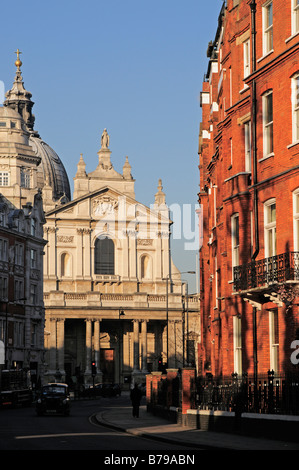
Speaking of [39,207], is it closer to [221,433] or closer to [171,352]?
[171,352]

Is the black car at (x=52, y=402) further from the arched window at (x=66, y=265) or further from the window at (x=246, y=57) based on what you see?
the arched window at (x=66, y=265)

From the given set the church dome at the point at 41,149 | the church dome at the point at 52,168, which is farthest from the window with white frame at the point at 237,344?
the church dome at the point at 52,168

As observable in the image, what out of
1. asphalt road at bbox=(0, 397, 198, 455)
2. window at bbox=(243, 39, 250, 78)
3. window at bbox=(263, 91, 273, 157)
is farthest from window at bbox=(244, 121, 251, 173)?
asphalt road at bbox=(0, 397, 198, 455)

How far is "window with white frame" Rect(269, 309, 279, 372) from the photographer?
108 feet

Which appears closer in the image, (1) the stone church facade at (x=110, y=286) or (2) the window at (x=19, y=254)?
(2) the window at (x=19, y=254)

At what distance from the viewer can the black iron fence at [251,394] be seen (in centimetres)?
2798

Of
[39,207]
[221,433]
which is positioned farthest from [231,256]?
[39,207]

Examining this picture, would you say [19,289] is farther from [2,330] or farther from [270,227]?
[270,227]

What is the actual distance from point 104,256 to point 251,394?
93.6 m

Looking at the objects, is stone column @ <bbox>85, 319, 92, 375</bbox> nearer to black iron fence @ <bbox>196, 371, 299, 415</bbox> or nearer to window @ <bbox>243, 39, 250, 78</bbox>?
black iron fence @ <bbox>196, 371, 299, 415</bbox>

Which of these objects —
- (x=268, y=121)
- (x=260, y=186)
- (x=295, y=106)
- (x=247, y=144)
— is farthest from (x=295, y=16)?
(x=247, y=144)

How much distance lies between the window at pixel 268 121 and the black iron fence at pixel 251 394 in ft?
25.7

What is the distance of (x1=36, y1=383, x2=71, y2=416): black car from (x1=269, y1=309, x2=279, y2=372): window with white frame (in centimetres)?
2171
